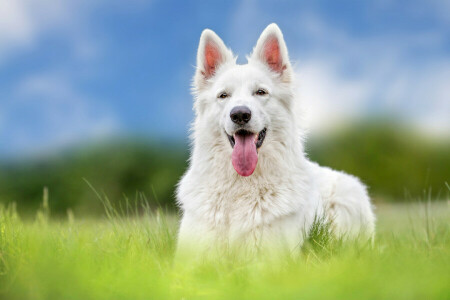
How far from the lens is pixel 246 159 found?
5.66 m

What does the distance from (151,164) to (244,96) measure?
80.7 ft

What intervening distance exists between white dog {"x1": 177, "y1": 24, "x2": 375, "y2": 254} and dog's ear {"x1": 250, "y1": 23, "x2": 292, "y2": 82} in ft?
0.04

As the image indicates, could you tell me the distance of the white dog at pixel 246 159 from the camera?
18.2 ft

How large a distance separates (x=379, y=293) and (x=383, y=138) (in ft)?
92.9

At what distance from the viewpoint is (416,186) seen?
96.4 ft

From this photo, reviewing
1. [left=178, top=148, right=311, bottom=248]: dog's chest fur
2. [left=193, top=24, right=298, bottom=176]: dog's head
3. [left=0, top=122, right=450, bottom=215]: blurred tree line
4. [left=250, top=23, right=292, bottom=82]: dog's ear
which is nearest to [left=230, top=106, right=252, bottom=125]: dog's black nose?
[left=193, top=24, right=298, bottom=176]: dog's head

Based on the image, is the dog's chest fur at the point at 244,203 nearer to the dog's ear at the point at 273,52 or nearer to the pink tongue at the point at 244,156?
the pink tongue at the point at 244,156

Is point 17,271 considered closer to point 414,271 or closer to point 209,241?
point 209,241

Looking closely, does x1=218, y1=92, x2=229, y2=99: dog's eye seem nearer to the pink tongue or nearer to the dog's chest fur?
the pink tongue

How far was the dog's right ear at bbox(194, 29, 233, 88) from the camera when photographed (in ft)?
20.6

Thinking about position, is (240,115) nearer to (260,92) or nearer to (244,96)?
(244,96)

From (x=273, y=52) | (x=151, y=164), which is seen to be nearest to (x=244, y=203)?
(x=273, y=52)

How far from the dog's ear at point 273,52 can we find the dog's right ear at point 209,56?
0.38 metres

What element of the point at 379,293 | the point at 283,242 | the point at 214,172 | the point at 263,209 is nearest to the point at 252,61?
the point at 214,172
